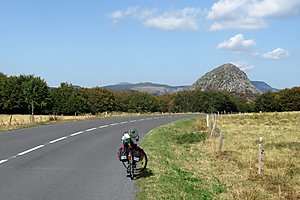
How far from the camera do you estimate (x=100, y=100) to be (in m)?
127

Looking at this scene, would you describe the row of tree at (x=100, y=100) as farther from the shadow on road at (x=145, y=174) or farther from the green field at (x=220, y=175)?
the shadow on road at (x=145, y=174)

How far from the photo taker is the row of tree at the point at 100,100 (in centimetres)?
9291

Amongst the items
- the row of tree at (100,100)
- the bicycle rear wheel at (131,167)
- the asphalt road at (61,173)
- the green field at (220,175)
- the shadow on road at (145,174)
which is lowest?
the green field at (220,175)

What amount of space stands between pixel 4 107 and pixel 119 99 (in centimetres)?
5773

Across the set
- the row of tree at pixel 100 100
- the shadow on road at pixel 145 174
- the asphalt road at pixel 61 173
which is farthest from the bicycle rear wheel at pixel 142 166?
the row of tree at pixel 100 100

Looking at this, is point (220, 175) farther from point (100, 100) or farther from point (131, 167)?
point (100, 100)

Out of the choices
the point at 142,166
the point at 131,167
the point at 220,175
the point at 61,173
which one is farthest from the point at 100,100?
the point at 131,167

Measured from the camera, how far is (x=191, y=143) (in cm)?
2108

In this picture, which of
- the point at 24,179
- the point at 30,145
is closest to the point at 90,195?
the point at 24,179

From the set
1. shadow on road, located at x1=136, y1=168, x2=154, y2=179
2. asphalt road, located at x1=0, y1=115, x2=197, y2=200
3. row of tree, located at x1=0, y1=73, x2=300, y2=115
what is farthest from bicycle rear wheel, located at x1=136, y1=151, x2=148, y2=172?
row of tree, located at x1=0, y1=73, x2=300, y2=115

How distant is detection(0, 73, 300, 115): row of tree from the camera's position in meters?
92.9

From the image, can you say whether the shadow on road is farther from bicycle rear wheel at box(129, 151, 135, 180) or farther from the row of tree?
the row of tree

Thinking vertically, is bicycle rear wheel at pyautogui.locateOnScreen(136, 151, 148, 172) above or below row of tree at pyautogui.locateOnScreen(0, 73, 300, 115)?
below

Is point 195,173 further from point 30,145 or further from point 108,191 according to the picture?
point 30,145
